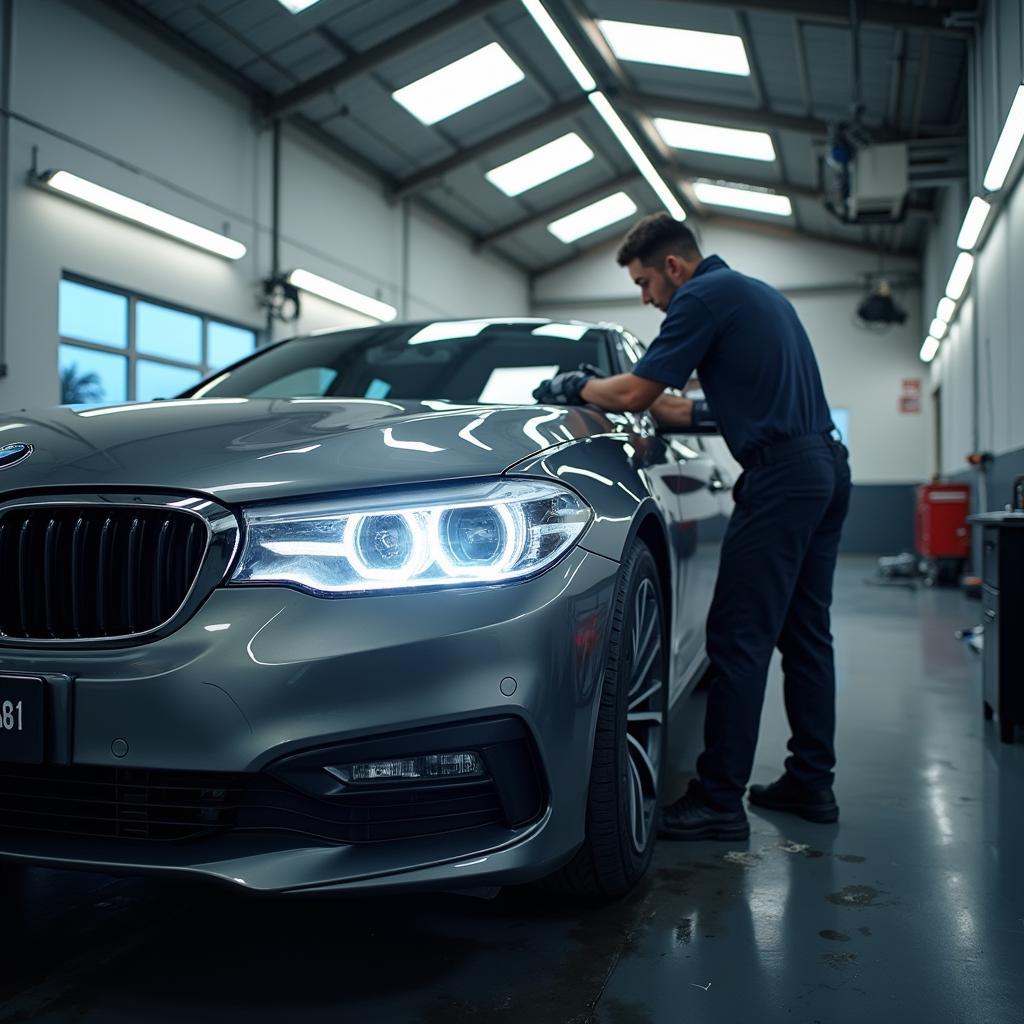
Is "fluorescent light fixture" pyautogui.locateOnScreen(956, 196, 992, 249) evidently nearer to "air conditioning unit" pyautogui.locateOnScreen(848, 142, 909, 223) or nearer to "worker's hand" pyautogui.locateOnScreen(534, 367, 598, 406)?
"air conditioning unit" pyautogui.locateOnScreen(848, 142, 909, 223)

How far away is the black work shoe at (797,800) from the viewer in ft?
7.51

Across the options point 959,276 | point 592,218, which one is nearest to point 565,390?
point 959,276

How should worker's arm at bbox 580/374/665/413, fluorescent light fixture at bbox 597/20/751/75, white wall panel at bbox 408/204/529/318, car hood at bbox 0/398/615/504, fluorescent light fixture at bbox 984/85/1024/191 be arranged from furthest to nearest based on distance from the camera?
white wall panel at bbox 408/204/529/318
fluorescent light fixture at bbox 597/20/751/75
fluorescent light fixture at bbox 984/85/1024/191
worker's arm at bbox 580/374/665/413
car hood at bbox 0/398/615/504

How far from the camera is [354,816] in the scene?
1.30 metres

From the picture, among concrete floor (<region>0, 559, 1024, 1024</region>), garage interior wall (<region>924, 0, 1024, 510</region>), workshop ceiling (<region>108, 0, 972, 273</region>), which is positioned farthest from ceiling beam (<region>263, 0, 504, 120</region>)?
concrete floor (<region>0, 559, 1024, 1024</region>)

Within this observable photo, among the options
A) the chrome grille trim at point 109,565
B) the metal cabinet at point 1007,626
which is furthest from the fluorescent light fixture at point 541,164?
the chrome grille trim at point 109,565

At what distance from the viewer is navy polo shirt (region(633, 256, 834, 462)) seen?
2.14 meters

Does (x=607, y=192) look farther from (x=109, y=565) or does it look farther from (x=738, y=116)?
(x=109, y=565)

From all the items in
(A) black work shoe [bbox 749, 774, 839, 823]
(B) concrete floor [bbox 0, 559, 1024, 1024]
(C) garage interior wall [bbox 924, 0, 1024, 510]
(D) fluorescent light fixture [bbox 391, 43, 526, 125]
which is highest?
(D) fluorescent light fixture [bbox 391, 43, 526, 125]

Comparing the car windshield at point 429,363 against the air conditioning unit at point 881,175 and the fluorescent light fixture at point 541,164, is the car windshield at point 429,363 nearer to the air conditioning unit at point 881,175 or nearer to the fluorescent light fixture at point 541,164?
the air conditioning unit at point 881,175

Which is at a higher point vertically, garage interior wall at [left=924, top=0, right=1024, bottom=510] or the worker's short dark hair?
garage interior wall at [left=924, top=0, right=1024, bottom=510]

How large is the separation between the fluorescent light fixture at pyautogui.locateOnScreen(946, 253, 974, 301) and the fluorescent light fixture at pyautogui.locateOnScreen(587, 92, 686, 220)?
2.89 metres

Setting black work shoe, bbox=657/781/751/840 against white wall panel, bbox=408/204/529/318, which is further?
white wall panel, bbox=408/204/529/318

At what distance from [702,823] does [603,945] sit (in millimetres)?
638
